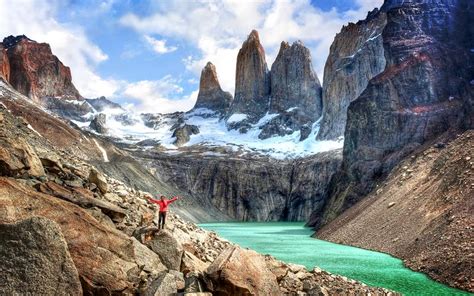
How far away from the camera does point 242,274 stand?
47.5 ft

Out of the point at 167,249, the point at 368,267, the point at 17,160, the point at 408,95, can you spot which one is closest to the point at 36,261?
the point at 167,249

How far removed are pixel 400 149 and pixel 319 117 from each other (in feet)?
434

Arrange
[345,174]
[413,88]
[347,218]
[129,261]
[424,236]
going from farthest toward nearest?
[345,174]
[413,88]
[347,218]
[424,236]
[129,261]

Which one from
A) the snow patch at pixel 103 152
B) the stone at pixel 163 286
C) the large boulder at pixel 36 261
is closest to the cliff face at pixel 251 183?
the snow patch at pixel 103 152

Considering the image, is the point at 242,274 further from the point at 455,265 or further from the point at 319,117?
the point at 319,117

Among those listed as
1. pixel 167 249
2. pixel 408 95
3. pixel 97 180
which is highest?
pixel 408 95

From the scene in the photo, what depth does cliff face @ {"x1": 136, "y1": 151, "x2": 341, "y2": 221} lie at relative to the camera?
150m

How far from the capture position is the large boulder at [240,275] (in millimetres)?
14065

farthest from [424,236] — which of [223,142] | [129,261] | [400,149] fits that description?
[223,142]

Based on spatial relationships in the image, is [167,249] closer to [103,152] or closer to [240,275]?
[240,275]

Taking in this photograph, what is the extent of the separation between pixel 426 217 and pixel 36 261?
31742 mm

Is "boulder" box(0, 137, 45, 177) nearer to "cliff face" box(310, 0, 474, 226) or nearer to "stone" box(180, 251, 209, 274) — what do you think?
"stone" box(180, 251, 209, 274)

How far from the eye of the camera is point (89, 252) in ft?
42.7

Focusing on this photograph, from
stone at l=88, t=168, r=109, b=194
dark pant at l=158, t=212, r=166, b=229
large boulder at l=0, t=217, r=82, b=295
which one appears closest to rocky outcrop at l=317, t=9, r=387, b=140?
dark pant at l=158, t=212, r=166, b=229
